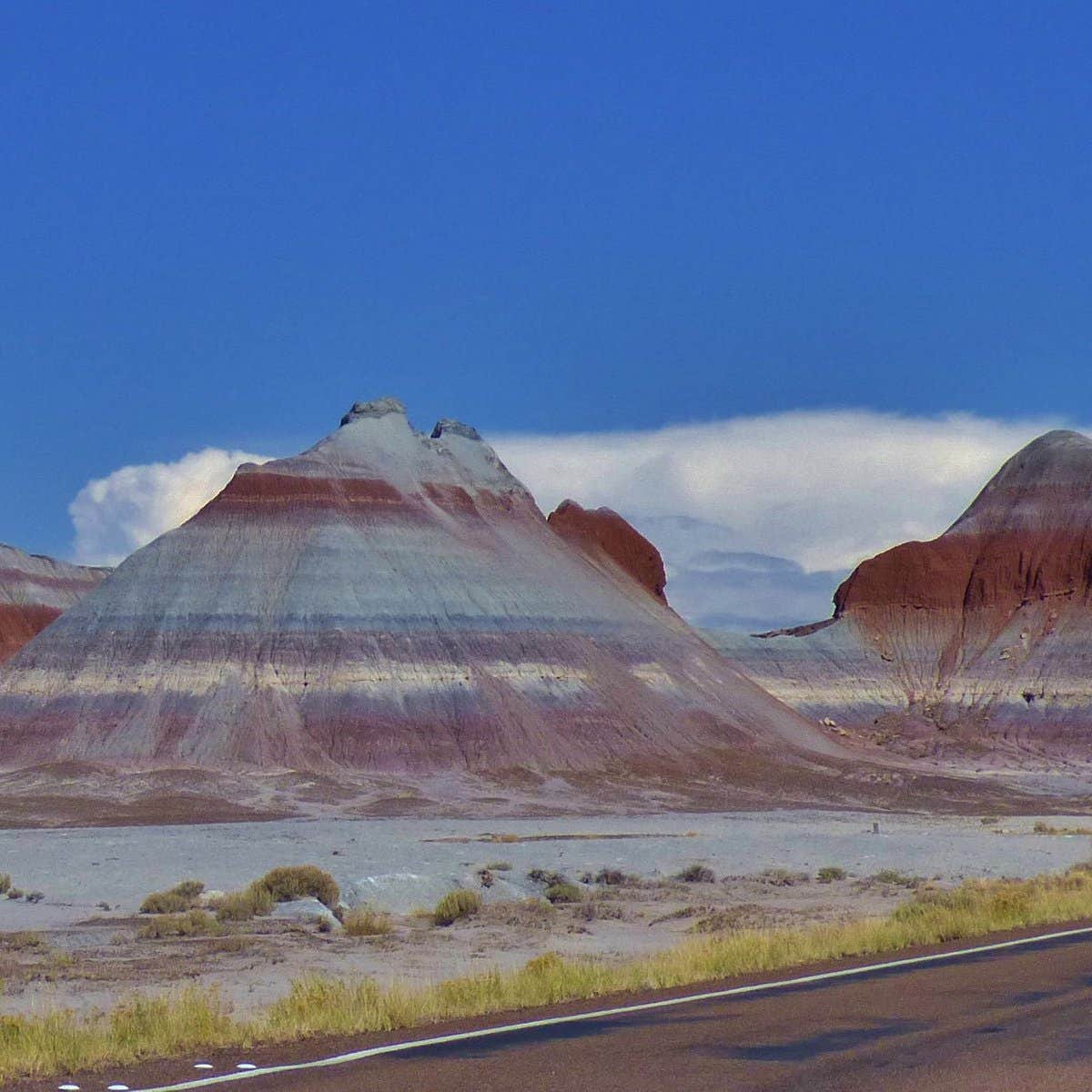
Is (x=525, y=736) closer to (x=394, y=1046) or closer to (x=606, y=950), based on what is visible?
(x=606, y=950)

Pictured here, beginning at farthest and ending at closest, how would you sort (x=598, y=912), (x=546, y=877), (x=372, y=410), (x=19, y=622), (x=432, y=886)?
1. (x=19, y=622)
2. (x=372, y=410)
3. (x=546, y=877)
4. (x=432, y=886)
5. (x=598, y=912)

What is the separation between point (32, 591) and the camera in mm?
147000

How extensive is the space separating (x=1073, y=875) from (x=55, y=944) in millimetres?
17443

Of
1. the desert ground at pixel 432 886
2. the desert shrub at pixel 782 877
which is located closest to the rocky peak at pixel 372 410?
the desert ground at pixel 432 886

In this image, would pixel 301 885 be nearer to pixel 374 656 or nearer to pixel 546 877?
pixel 546 877

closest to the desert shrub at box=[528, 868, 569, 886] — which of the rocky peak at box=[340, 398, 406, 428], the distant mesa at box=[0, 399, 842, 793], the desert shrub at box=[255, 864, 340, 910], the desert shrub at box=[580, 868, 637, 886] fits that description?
the desert shrub at box=[580, 868, 637, 886]

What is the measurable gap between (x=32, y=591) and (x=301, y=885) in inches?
5009

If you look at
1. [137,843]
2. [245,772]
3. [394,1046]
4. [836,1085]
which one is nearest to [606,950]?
[394,1046]

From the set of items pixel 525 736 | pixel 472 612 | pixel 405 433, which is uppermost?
pixel 405 433

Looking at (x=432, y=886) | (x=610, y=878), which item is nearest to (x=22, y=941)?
(x=432, y=886)

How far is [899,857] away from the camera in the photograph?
1508 inches

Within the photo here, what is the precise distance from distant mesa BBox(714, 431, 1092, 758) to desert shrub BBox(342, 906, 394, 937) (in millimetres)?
86862

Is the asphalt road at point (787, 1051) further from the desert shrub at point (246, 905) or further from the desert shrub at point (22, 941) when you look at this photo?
the desert shrub at point (246, 905)

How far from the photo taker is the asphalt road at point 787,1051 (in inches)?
421
